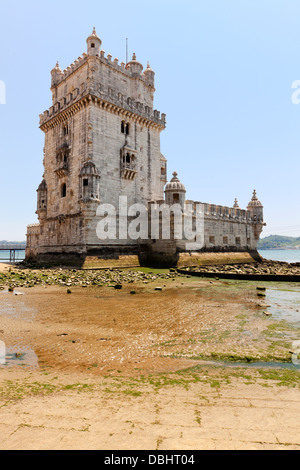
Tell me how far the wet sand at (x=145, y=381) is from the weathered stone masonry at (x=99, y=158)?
49.8 feet

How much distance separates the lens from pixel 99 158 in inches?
937

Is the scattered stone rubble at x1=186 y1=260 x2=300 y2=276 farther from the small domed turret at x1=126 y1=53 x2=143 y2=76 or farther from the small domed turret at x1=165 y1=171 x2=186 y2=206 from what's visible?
the small domed turret at x1=126 y1=53 x2=143 y2=76

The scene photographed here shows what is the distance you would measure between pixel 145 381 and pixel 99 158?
861 inches

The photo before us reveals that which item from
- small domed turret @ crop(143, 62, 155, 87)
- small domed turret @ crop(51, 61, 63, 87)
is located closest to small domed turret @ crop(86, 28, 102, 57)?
small domed turret @ crop(51, 61, 63, 87)

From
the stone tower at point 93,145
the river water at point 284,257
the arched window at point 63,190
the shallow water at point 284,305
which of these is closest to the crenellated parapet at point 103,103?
the stone tower at point 93,145

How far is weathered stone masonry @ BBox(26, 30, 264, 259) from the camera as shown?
2331 centimetres

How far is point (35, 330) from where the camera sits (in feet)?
23.5

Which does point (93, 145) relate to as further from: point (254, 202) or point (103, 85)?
point (254, 202)

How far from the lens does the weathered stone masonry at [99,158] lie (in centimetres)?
2331

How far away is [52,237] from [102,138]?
10755mm

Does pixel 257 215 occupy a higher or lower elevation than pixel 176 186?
lower

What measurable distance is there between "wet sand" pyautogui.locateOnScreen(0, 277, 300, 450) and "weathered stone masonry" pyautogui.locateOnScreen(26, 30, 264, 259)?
49.8 ft

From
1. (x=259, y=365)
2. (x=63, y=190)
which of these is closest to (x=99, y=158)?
(x=63, y=190)
